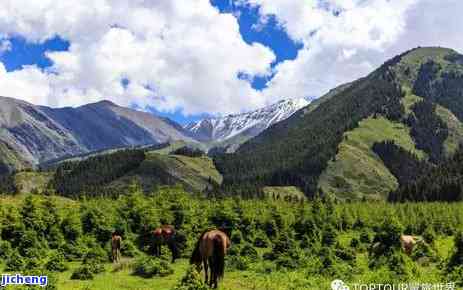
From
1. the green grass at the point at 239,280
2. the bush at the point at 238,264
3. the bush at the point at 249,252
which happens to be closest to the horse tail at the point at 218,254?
the green grass at the point at 239,280

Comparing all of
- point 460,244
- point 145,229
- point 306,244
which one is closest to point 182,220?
point 145,229

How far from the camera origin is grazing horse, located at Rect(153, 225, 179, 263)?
4903cm

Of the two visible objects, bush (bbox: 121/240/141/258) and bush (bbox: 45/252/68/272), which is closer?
bush (bbox: 45/252/68/272)

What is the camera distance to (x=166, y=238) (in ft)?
164

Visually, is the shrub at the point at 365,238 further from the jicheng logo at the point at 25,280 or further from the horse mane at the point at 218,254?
the jicheng logo at the point at 25,280

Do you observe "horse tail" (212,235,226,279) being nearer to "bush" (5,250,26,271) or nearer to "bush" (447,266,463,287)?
"bush" (447,266,463,287)

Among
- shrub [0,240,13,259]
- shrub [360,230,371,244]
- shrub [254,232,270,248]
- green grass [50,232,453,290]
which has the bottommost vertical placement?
green grass [50,232,453,290]

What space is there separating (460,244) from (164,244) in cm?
2695

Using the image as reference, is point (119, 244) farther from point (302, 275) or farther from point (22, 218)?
point (302, 275)

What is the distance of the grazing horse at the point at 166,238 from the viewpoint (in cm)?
4903

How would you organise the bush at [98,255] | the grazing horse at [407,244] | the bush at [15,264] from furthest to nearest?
the grazing horse at [407,244]
the bush at [98,255]
the bush at [15,264]

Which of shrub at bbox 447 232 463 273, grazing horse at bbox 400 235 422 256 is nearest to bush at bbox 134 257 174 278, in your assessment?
shrub at bbox 447 232 463 273

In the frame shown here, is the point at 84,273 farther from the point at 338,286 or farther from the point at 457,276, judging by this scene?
the point at 457,276

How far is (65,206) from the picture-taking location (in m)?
66.3
